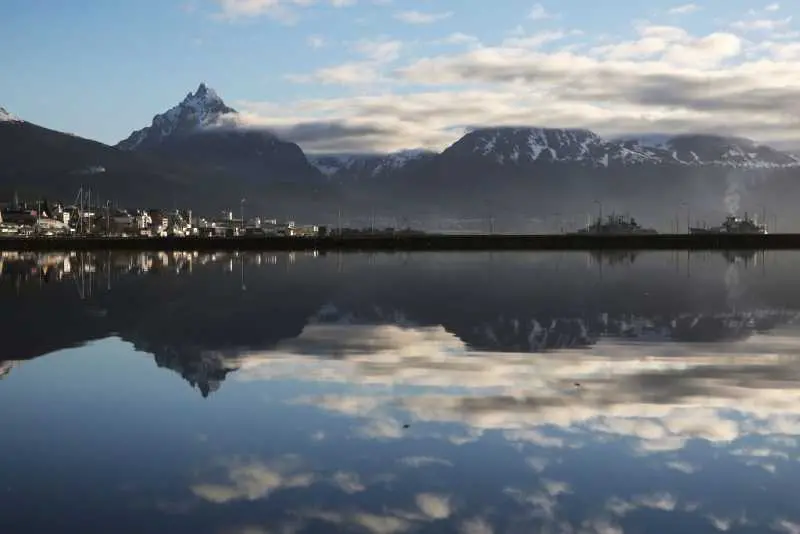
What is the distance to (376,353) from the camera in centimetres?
3531

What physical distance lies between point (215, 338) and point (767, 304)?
34.7 meters

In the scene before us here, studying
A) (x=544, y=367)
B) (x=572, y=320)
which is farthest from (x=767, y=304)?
(x=544, y=367)

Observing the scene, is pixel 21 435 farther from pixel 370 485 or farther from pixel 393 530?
pixel 393 530

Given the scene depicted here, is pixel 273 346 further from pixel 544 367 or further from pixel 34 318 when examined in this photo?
pixel 34 318

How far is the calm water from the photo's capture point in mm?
15695

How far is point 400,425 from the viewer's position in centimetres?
2208

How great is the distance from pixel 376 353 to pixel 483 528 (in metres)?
20.6

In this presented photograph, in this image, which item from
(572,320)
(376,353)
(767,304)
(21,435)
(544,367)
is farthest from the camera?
(767,304)

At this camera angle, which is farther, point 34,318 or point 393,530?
point 34,318

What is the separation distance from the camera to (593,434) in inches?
824

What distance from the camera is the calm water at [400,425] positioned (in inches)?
618

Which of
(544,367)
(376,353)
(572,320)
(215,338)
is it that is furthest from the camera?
(572,320)

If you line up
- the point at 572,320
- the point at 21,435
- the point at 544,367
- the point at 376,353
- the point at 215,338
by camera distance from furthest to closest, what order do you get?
the point at 572,320 < the point at 215,338 < the point at 376,353 < the point at 544,367 < the point at 21,435

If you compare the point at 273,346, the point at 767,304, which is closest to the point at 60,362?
the point at 273,346
